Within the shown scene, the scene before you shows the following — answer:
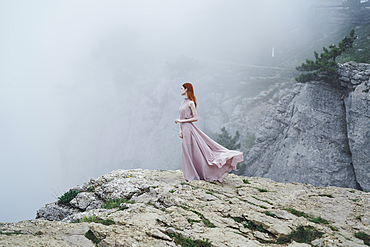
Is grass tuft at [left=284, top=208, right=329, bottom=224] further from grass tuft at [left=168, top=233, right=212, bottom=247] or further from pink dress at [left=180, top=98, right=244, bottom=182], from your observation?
grass tuft at [left=168, top=233, right=212, bottom=247]

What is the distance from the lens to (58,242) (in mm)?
2885

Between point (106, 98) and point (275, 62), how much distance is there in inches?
1951

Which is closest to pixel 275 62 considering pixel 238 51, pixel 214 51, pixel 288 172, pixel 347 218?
pixel 238 51

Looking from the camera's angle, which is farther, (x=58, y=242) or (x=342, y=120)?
(x=342, y=120)

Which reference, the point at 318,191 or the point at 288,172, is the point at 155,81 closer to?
the point at 288,172

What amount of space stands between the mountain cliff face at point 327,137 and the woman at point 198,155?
52.8ft

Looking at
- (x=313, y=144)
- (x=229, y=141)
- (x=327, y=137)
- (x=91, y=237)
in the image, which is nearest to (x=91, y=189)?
(x=91, y=237)

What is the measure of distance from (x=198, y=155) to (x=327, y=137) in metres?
17.5

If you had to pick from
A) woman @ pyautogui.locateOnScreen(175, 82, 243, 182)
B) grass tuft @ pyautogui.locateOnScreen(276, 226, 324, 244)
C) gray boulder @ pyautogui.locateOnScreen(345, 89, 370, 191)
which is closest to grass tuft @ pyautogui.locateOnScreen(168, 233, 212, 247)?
grass tuft @ pyautogui.locateOnScreen(276, 226, 324, 244)

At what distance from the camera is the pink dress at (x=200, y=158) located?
6.96 m

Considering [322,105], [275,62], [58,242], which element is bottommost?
[58,242]

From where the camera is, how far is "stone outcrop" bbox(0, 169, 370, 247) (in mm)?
3379

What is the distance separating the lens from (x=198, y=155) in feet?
23.3

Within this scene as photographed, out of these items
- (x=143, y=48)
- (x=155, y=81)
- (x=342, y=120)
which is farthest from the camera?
Answer: (x=143, y=48)
